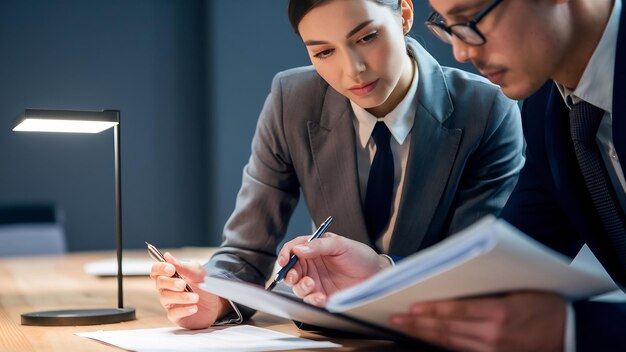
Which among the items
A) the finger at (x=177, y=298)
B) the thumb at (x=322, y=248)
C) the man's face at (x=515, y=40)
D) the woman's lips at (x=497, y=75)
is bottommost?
the finger at (x=177, y=298)

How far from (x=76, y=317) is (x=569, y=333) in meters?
0.96

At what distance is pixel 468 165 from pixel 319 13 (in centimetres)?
46

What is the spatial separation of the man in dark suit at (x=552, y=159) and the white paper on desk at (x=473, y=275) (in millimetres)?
22

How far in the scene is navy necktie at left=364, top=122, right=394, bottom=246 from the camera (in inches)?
70.7

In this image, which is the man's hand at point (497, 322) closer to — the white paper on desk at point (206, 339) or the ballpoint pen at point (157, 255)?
the white paper on desk at point (206, 339)

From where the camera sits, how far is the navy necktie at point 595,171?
1.28 metres

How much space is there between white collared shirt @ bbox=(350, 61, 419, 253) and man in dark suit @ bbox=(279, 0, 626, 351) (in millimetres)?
344

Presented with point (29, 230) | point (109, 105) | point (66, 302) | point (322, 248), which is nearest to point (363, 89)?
point (322, 248)

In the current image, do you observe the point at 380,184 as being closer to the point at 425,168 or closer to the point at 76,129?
the point at 425,168

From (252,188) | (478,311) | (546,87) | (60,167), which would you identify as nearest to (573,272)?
(478,311)

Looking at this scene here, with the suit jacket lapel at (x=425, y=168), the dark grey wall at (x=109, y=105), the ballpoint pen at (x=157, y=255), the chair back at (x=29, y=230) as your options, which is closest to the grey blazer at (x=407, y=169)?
the suit jacket lapel at (x=425, y=168)

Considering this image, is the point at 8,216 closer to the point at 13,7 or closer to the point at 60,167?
the point at 60,167

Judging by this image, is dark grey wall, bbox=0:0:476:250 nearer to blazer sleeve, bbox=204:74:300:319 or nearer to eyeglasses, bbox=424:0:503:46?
blazer sleeve, bbox=204:74:300:319

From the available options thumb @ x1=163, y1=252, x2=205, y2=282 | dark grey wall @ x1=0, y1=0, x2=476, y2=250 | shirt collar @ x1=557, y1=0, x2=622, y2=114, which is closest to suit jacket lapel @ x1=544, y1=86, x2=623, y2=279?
shirt collar @ x1=557, y1=0, x2=622, y2=114
